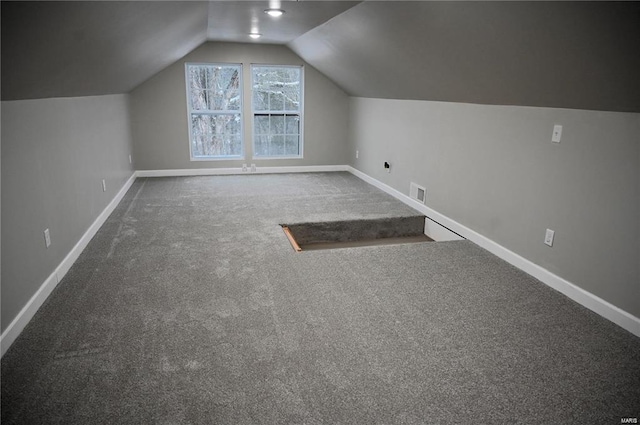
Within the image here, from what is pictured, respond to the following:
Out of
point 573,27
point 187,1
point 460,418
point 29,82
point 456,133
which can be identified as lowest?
point 460,418

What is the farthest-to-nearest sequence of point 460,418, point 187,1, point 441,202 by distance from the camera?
point 441,202, point 187,1, point 460,418

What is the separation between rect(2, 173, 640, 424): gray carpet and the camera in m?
1.67

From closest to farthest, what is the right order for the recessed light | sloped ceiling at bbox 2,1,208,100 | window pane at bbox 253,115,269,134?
sloped ceiling at bbox 2,1,208,100
the recessed light
window pane at bbox 253,115,269,134

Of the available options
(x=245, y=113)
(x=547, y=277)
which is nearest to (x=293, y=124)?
(x=245, y=113)

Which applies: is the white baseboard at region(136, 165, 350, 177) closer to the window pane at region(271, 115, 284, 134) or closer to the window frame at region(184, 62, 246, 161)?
the window frame at region(184, 62, 246, 161)

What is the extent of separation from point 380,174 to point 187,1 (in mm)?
3382

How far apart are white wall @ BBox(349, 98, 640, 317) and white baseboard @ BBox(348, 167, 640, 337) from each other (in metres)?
0.03

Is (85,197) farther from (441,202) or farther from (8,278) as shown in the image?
(441,202)

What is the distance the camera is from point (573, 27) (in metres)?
1.95

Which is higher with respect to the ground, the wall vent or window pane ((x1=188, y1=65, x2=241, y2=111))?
window pane ((x1=188, y1=65, x2=241, y2=111))

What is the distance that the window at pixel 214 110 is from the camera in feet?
19.9

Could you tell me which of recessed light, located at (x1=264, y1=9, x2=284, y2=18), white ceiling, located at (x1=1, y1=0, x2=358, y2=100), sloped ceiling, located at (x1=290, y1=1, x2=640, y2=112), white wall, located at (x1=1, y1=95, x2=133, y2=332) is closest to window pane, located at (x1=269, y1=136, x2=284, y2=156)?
white ceiling, located at (x1=1, y1=0, x2=358, y2=100)

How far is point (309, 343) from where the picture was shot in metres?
2.08

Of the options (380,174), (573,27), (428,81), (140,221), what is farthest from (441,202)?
(140,221)
